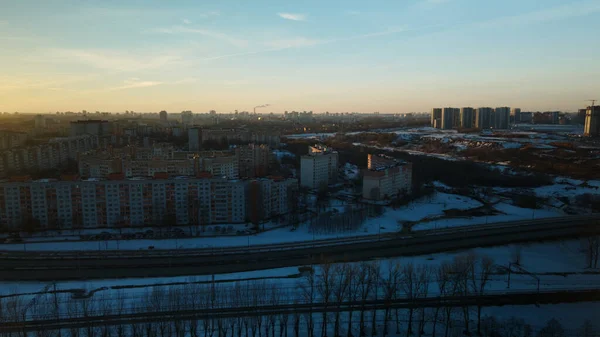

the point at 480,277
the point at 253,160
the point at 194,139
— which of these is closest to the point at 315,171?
the point at 253,160

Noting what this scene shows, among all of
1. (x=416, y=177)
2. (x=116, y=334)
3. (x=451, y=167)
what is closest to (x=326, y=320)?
(x=116, y=334)

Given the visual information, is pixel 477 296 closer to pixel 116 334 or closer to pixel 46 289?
pixel 116 334

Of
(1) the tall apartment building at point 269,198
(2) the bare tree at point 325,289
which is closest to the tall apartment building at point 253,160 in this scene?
(1) the tall apartment building at point 269,198

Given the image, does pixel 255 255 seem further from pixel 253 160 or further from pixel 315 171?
pixel 253 160

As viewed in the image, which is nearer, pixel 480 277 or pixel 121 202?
pixel 480 277

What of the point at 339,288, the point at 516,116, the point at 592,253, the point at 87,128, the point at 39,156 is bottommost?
the point at 592,253
